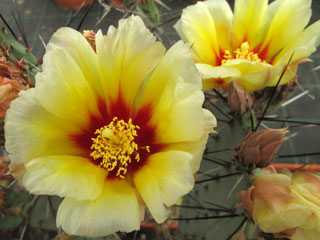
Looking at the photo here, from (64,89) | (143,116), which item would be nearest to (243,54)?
(143,116)

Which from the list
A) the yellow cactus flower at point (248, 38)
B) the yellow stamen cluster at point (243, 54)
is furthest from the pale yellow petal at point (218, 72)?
the yellow stamen cluster at point (243, 54)

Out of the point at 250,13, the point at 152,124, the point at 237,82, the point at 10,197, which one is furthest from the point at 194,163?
the point at 10,197

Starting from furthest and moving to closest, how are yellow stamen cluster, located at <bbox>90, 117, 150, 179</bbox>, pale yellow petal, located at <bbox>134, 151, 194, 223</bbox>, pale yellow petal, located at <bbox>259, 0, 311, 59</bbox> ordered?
1. pale yellow petal, located at <bbox>259, 0, 311, 59</bbox>
2. yellow stamen cluster, located at <bbox>90, 117, 150, 179</bbox>
3. pale yellow petal, located at <bbox>134, 151, 194, 223</bbox>

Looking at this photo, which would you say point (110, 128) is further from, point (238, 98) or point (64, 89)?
point (238, 98)

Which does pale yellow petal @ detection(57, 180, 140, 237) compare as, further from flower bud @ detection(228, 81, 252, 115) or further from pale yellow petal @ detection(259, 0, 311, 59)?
pale yellow petal @ detection(259, 0, 311, 59)

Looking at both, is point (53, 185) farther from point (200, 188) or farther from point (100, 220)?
point (200, 188)

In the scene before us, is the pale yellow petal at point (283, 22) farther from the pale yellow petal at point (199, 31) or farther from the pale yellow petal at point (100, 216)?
the pale yellow petal at point (100, 216)

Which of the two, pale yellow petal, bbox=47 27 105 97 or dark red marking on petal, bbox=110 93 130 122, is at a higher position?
pale yellow petal, bbox=47 27 105 97

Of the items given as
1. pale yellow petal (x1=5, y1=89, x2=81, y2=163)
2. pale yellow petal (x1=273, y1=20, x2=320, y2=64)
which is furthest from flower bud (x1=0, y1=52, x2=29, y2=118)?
pale yellow petal (x1=273, y1=20, x2=320, y2=64)
